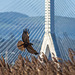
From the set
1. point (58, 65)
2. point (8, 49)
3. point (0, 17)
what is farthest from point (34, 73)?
point (0, 17)

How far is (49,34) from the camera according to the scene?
20.5 meters

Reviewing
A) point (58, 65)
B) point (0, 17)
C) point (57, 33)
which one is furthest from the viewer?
point (57, 33)

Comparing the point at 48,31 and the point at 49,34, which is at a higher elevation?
the point at 48,31

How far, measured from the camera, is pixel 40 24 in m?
20.2

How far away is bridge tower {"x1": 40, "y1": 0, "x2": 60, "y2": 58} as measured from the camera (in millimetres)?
20062

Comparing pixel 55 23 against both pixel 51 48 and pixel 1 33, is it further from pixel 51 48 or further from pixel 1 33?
pixel 1 33

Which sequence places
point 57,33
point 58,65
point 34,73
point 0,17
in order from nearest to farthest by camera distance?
point 34,73 → point 58,65 → point 0,17 → point 57,33

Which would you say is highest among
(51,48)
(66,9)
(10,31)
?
(66,9)

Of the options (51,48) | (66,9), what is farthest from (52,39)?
(66,9)

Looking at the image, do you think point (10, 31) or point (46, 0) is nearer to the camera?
point (10, 31)

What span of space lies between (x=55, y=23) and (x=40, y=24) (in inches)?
77.6

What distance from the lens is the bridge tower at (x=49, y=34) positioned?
20062 mm

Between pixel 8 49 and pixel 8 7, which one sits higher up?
pixel 8 7

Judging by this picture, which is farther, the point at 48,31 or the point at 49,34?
the point at 48,31
